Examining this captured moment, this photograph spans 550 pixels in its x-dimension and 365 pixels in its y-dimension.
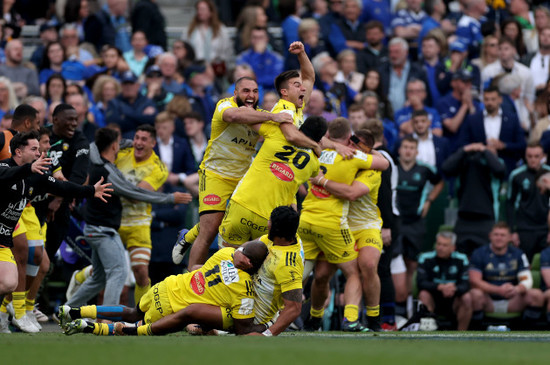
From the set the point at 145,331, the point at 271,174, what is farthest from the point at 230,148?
the point at 145,331

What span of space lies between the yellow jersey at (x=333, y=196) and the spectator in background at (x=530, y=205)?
4006mm

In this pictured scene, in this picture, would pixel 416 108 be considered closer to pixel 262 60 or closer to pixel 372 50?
pixel 372 50

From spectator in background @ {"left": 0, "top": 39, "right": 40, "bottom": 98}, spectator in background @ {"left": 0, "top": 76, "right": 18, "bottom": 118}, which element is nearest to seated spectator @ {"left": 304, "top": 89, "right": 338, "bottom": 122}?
spectator in background @ {"left": 0, "top": 76, "right": 18, "bottom": 118}

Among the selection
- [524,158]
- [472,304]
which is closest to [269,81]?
[524,158]

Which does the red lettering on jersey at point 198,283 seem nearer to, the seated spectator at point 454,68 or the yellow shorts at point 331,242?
the yellow shorts at point 331,242

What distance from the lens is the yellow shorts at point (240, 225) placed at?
11031mm

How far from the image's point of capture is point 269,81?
58.5 feet

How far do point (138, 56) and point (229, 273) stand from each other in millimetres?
9256

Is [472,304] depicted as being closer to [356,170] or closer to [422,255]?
[422,255]

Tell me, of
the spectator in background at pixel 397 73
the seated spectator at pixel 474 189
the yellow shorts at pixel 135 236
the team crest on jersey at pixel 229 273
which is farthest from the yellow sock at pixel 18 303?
the spectator in background at pixel 397 73

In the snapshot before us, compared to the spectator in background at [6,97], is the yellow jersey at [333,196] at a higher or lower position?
lower

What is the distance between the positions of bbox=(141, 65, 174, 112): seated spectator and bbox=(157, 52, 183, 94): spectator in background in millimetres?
275

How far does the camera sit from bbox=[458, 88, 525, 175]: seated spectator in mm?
16203

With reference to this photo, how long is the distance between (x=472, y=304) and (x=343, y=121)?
3.62 m
